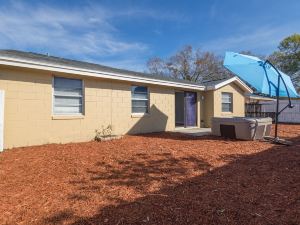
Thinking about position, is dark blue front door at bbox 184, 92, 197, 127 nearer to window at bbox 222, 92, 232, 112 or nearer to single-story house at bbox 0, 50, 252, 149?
single-story house at bbox 0, 50, 252, 149

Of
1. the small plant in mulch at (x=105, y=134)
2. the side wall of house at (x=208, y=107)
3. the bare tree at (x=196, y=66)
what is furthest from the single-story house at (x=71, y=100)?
the bare tree at (x=196, y=66)

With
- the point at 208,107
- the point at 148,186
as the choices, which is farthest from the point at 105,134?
the point at 208,107

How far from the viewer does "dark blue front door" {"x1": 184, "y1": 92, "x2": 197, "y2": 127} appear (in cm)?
1463

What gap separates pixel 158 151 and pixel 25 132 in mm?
4406

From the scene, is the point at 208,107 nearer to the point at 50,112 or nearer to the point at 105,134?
the point at 105,134

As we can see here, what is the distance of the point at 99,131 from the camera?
9922mm

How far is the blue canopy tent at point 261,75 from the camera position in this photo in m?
9.34

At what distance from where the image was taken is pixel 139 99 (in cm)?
1177

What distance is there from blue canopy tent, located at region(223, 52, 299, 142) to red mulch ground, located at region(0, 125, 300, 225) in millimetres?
3046

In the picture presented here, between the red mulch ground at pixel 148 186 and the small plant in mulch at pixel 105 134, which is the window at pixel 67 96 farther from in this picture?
the red mulch ground at pixel 148 186

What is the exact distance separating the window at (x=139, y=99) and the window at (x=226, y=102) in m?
6.55

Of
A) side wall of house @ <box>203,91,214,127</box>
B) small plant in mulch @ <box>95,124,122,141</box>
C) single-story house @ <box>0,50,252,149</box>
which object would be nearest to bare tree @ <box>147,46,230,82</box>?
side wall of house @ <box>203,91,214,127</box>

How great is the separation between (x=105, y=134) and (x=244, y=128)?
18.6 ft

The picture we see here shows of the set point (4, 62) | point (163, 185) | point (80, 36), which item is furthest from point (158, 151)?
Answer: point (80, 36)
